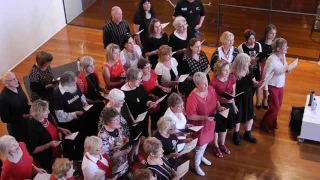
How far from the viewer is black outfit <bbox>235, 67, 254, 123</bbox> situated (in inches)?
214

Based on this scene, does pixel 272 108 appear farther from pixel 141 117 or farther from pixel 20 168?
pixel 20 168

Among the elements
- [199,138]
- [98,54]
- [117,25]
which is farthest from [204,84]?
[98,54]

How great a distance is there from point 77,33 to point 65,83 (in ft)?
15.3

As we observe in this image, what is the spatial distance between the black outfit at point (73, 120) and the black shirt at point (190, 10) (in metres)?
2.66

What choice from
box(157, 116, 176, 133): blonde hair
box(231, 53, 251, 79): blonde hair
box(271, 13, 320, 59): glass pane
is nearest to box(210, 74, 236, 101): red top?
box(231, 53, 251, 79): blonde hair

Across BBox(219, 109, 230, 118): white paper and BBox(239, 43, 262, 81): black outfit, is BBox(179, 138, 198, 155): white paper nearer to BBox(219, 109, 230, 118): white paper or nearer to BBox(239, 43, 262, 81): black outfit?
BBox(219, 109, 230, 118): white paper

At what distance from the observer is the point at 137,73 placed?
16.3 feet

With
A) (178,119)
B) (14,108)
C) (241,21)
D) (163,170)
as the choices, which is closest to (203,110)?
(178,119)

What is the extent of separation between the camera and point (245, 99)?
557 cm

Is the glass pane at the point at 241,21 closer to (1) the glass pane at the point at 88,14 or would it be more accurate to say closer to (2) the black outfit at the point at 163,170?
(1) the glass pane at the point at 88,14

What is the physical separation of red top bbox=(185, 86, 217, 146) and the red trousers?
3.67 ft

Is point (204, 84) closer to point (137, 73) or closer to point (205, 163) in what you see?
point (137, 73)

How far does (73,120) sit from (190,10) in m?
2.98

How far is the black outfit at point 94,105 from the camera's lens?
532 centimetres
